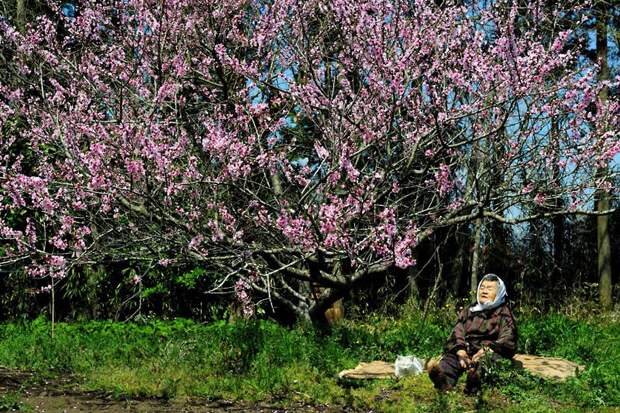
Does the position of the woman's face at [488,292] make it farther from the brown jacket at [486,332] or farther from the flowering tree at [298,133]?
the flowering tree at [298,133]

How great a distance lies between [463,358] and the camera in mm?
5789

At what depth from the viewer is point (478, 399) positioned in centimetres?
541

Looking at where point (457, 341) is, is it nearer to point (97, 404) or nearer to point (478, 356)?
point (478, 356)

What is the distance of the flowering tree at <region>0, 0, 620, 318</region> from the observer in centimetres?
655

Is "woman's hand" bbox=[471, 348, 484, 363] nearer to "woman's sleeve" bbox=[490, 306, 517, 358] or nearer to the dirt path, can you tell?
"woman's sleeve" bbox=[490, 306, 517, 358]

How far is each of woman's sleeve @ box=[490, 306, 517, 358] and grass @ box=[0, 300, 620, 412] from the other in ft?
0.60

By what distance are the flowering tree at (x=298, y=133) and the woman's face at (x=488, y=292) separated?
0.70 metres

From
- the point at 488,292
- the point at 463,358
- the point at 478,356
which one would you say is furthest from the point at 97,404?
the point at 488,292

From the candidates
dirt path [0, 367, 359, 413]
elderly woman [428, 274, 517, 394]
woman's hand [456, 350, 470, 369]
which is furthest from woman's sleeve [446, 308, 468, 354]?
dirt path [0, 367, 359, 413]

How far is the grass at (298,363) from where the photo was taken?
5.66 m

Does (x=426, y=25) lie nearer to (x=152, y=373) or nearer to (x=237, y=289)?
(x=237, y=289)

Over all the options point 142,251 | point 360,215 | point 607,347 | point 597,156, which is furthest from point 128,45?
point 607,347

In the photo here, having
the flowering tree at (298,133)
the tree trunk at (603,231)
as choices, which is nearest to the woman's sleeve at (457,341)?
the flowering tree at (298,133)

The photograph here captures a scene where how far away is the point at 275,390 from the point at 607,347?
12.4 feet
